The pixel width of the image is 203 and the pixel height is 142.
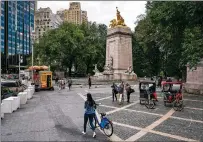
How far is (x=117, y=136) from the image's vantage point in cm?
1216

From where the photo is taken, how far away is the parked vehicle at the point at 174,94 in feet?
63.3

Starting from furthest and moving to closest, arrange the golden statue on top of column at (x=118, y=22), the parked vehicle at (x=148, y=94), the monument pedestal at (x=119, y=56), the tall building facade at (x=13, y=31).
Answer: the tall building facade at (x=13, y=31) → the golden statue on top of column at (x=118, y=22) → the monument pedestal at (x=119, y=56) → the parked vehicle at (x=148, y=94)

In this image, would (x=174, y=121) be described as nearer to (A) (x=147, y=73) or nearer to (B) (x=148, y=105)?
(B) (x=148, y=105)

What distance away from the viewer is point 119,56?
167 feet

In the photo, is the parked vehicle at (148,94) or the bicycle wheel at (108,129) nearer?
the bicycle wheel at (108,129)

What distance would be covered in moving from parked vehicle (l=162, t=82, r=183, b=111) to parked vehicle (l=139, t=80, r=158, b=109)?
825 mm

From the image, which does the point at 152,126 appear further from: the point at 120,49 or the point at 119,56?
the point at 120,49

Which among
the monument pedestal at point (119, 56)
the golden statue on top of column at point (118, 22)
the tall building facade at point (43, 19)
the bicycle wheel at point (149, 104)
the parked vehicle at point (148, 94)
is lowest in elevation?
the bicycle wheel at point (149, 104)

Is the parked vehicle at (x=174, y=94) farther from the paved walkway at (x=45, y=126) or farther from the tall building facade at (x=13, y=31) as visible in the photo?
the tall building facade at (x=13, y=31)

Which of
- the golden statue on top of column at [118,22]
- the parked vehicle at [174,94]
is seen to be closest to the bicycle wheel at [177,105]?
the parked vehicle at [174,94]

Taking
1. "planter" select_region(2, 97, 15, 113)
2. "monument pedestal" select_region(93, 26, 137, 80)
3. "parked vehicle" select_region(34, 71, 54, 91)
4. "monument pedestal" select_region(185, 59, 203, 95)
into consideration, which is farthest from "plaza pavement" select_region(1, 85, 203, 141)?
"monument pedestal" select_region(93, 26, 137, 80)

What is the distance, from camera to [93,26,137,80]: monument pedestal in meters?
51.0

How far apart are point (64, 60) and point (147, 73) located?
793 inches

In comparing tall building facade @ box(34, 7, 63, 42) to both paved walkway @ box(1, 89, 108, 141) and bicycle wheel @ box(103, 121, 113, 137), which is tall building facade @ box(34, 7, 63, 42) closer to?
paved walkway @ box(1, 89, 108, 141)
